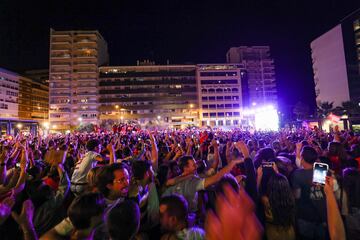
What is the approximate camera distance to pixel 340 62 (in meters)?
61.2

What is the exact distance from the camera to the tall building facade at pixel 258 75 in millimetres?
94312

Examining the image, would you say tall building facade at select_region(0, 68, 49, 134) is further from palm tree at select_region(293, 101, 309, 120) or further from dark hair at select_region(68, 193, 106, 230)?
dark hair at select_region(68, 193, 106, 230)

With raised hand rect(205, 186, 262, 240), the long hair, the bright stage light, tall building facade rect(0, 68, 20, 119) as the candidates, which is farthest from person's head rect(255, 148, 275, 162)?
tall building facade rect(0, 68, 20, 119)

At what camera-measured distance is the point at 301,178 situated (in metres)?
3.40

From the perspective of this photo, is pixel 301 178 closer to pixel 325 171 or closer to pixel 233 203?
pixel 325 171

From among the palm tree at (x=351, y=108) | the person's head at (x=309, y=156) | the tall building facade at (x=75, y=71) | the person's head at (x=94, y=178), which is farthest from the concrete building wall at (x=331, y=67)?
the tall building facade at (x=75, y=71)

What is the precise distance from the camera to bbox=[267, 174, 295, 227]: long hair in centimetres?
286

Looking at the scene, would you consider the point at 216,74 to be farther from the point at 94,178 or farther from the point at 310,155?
the point at 94,178

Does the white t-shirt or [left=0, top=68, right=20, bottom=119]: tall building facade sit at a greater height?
[left=0, top=68, right=20, bottom=119]: tall building facade

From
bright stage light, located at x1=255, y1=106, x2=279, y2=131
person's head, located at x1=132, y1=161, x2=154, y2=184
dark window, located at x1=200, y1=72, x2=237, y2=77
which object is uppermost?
dark window, located at x1=200, y1=72, x2=237, y2=77

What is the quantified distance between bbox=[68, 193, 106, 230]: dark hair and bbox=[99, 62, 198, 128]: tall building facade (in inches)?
3348

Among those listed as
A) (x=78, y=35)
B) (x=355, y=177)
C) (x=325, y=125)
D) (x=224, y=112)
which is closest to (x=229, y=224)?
(x=355, y=177)

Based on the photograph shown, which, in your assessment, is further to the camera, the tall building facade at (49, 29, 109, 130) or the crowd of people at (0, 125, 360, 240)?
the tall building facade at (49, 29, 109, 130)

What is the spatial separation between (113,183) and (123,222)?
1105 millimetres
